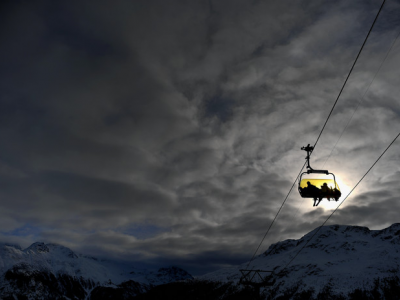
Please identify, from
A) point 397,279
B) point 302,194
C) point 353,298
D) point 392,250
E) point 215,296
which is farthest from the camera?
point 215,296

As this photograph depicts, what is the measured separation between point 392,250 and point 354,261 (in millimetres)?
25967

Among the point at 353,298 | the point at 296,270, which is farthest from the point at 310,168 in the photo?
the point at 296,270

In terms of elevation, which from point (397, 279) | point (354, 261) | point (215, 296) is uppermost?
point (354, 261)

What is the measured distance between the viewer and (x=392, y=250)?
185125mm

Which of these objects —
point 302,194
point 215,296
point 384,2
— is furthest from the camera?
point 215,296

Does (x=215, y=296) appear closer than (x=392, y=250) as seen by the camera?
No

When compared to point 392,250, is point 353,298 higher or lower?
lower

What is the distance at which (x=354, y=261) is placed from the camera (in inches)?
7352

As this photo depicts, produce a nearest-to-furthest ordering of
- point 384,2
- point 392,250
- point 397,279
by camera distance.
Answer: point 384,2 < point 397,279 < point 392,250

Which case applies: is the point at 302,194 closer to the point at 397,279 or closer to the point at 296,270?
the point at 397,279

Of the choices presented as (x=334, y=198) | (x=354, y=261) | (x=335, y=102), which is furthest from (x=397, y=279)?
(x=335, y=102)

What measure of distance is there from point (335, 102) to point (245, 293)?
187578 millimetres

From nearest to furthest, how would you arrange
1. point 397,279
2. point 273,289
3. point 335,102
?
point 335,102
point 397,279
point 273,289

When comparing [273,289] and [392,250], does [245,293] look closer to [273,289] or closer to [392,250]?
[273,289]
